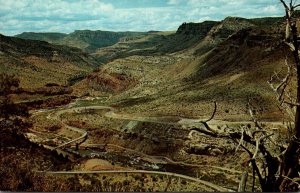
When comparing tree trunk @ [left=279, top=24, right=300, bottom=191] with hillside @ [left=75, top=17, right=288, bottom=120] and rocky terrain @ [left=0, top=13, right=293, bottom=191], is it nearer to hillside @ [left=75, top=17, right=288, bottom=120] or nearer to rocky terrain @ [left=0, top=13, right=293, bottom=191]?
rocky terrain @ [left=0, top=13, right=293, bottom=191]

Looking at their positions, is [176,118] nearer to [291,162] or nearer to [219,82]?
[219,82]

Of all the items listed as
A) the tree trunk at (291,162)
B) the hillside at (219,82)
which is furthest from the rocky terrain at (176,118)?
the tree trunk at (291,162)

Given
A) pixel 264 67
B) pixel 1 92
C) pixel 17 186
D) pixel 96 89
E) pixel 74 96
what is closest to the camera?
pixel 17 186

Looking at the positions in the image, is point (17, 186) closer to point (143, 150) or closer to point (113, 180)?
point (113, 180)

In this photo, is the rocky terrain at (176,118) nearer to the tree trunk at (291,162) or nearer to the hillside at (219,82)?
the hillside at (219,82)

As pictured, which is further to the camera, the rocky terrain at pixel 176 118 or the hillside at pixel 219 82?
the hillside at pixel 219 82

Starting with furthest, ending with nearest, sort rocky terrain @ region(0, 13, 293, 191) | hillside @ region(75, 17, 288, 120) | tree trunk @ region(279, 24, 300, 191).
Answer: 1. hillside @ region(75, 17, 288, 120)
2. rocky terrain @ region(0, 13, 293, 191)
3. tree trunk @ region(279, 24, 300, 191)

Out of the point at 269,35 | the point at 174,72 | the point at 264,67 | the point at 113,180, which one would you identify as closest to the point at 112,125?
the point at 264,67

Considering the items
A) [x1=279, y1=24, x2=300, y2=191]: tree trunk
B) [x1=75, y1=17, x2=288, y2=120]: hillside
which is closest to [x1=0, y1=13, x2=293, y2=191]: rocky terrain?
[x1=75, y1=17, x2=288, y2=120]: hillside

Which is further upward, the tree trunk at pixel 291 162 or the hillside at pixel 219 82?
the tree trunk at pixel 291 162

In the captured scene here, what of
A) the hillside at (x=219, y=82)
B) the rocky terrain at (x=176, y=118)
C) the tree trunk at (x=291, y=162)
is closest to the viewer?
the tree trunk at (x=291, y=162)

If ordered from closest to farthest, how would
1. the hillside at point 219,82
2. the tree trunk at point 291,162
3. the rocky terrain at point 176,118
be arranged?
the tree trunk at point 291,162 < the rocky terrain at point 176,118 < the hillside at point 219,82
